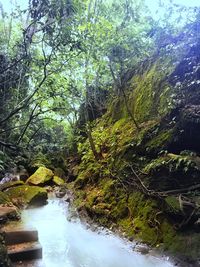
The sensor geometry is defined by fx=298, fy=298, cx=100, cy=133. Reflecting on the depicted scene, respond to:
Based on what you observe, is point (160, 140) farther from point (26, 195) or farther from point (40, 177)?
point (40, 177)

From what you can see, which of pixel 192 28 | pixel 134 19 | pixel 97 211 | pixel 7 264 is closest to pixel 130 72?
pixel 134 19

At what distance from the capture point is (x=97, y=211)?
814 centimetres

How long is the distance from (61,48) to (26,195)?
Result: 6.57 metres

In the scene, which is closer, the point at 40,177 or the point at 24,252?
the point at 24,252

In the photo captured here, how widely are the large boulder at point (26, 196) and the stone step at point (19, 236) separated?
14.6 feet

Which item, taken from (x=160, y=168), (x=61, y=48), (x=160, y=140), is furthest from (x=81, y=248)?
(x=61, y=48)

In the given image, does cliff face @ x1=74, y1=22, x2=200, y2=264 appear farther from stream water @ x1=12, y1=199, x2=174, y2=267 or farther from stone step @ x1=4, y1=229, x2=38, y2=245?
stone step @ x1=4, y1=229, x2=38, y2=245

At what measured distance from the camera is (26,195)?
35.4 feet

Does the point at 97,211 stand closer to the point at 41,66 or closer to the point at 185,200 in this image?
the point at 185,200

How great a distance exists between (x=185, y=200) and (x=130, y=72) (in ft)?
31.1

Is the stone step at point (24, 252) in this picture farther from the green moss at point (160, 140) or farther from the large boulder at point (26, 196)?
the large boulder at point (26, 196)

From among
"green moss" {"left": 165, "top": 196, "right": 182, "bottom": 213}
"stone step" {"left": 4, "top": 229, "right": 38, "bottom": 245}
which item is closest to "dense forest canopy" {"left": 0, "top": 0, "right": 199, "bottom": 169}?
"stone step" {"left": 4, "top": 229, "right": 38, "bottom": 245}

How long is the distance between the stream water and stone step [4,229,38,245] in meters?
0.45

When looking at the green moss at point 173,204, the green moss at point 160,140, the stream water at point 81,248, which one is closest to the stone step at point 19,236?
the stream water at point 81,248
